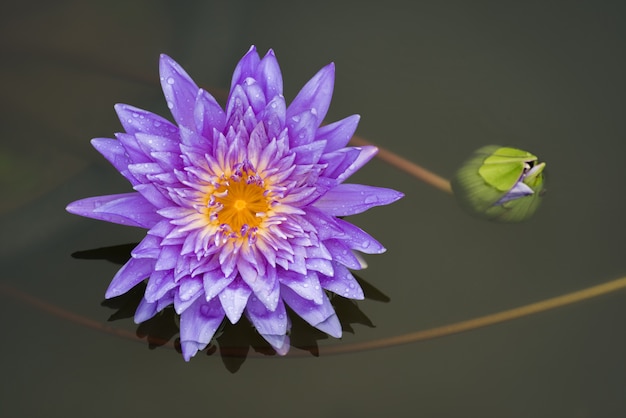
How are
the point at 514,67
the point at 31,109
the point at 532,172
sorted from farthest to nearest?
the point at 514,67 < the point at 31,109 < the point at 532,172

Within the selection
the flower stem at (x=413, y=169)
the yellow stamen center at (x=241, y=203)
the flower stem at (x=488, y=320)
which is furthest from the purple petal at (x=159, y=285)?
the flower stem at (x=413, y=169)

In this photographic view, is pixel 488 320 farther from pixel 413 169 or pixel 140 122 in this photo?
pixel 140 122

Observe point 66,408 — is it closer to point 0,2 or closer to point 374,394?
point 374,394

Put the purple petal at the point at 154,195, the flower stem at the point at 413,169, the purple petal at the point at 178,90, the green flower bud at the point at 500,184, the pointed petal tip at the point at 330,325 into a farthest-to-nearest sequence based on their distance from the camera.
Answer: the flower stem at the point at 413,169 → the green flower bud at the point at 500,184 → the pointed petal tip at the point at 330,325 → the purple petal at the point at 178,90 → the purple petal at the point at 154,195

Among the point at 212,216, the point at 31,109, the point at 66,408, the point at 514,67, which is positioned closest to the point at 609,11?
the point at 514,67

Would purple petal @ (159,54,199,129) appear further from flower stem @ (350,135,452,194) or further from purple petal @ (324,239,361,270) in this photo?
flower stem @ (350,135,452,194)

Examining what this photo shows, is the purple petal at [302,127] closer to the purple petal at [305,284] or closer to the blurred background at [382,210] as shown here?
the purple petal at [305,284]

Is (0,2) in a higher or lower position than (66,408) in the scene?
higher
